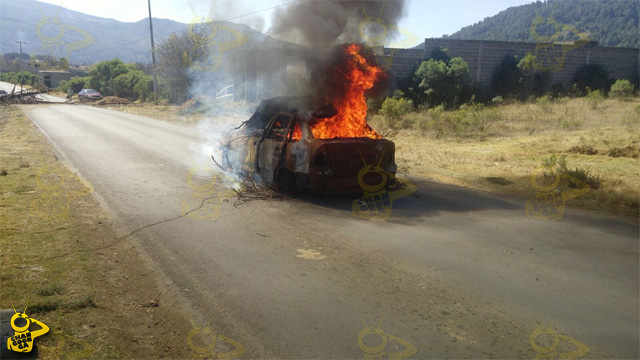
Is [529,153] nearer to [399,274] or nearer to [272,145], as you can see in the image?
[272,145]

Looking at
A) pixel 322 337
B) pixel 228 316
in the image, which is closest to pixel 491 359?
pixel 322 337

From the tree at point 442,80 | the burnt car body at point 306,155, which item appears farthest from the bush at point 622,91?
the burnt car body at point 306,155

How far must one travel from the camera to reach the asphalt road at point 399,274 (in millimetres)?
3393

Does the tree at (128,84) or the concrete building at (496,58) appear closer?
the concrete building at (496,58)

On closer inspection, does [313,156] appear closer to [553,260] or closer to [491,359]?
[553,260]

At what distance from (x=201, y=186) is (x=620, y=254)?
6729 millimetres

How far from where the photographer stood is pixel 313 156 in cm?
697

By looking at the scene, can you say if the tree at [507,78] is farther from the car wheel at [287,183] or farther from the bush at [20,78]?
the bush at [20,78]

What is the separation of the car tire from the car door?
0.15 metres

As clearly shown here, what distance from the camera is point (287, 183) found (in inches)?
298

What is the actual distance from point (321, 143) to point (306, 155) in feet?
1.04

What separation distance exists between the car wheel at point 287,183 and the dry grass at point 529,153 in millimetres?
3683

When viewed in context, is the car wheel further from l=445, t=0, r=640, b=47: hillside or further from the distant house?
l=445, t=0, r=640, b=47: hillside

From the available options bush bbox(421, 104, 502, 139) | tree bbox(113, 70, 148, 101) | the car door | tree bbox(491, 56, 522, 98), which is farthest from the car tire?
tree bbox(113, 70, 148, 101)
